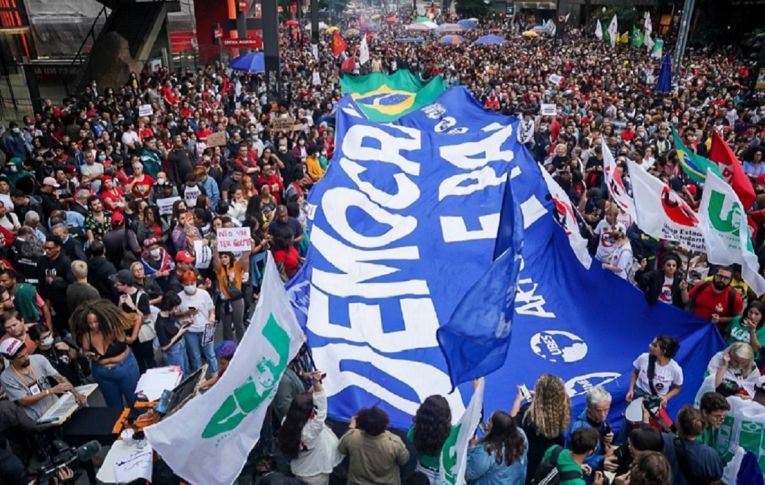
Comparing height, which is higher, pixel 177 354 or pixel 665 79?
pixel 665 79

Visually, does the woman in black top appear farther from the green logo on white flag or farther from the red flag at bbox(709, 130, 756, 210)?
the red flag at bbox(709, 130, 756, 210)

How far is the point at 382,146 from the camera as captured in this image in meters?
11.3

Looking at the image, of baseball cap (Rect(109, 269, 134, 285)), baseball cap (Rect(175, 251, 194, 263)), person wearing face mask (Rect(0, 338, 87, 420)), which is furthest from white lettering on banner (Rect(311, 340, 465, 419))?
person wearing face mask (Rect(0, 338, 87, 420))

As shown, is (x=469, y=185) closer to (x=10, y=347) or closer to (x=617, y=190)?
(x=617, y=190)

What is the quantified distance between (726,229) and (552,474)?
390cm

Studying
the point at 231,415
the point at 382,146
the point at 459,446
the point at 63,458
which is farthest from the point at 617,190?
the point at 63,458

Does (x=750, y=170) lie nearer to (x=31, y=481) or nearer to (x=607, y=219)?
(x=607, y=219)

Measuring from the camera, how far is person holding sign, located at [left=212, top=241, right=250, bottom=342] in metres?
7.12

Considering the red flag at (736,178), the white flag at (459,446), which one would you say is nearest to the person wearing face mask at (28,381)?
the white flag at (459,446)

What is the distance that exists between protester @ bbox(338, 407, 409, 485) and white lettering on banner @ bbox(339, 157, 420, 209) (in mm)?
5695

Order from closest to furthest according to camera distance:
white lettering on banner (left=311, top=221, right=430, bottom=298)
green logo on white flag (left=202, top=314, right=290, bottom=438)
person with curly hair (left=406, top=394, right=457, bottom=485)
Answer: green logo on white flag (left=202, top=314, right=290, bottom=438) < person with curly hair (left=406, top=394, right=457, bottom=485) < white lettering on banner (left=311, top=221, right=430, bottom=298)

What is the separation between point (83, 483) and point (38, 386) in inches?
41.7

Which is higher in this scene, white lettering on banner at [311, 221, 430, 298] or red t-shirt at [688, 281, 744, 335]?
red t-shirt at [688, 281, 744, 335]

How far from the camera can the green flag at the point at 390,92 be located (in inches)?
640
